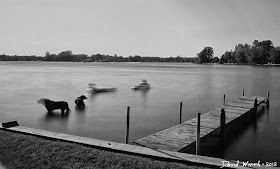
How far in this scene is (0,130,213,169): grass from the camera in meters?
8.49

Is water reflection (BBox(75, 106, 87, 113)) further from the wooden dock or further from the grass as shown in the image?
the grass

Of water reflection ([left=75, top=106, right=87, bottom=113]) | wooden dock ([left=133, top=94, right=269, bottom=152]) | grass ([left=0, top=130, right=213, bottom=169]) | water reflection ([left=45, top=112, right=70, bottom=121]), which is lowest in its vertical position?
water reflection ([left=75, top=106, right=87, bottom=113])

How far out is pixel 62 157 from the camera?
9.07 meters

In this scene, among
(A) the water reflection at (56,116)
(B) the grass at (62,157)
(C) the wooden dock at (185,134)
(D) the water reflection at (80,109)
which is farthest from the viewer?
(D) the water reflection at (80,109)

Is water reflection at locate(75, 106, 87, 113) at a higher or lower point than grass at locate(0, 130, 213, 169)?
lower

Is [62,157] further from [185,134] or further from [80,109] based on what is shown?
[80,109]

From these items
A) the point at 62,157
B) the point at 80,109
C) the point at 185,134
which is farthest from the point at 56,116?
the point at 62,157

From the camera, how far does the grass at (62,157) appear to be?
849 centimetres

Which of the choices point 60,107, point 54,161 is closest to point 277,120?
point 60,107

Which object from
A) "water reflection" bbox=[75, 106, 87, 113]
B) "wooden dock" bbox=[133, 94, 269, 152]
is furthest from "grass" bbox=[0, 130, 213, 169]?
"water reflection" bbox=[75, 106, 87, 113]

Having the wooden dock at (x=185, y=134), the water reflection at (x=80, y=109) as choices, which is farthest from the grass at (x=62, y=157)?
the water reflection at (x=80, y=109)

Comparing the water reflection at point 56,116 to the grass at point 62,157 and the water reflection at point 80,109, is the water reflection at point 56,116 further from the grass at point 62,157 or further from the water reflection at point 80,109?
the grass at point 62,157

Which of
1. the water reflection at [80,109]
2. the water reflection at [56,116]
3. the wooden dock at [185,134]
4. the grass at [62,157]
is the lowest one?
the water reflection at [80,109]

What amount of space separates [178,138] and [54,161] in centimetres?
682
